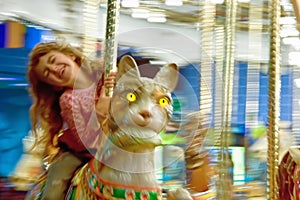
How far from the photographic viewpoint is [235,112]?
1460 mm

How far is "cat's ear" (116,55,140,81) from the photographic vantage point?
1.08m

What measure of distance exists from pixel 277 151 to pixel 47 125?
549mm

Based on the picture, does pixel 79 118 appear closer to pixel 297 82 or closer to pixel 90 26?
pixel 90 26

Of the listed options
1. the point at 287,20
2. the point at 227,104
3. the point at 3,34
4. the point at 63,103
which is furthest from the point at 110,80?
the point at 287,20

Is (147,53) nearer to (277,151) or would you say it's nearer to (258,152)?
(277,151)

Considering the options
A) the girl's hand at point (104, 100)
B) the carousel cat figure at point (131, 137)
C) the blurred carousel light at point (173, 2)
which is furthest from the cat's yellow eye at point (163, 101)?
the blurred carousel light at point (173, 2)

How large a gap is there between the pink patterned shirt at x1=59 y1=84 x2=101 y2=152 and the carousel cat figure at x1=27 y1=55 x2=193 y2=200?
0.07 metres

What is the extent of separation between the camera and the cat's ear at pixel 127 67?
108 centimetres

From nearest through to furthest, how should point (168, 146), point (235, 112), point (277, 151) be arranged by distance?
1. point (168, 146)
2. point (277, 151)
3. point (235, 112)

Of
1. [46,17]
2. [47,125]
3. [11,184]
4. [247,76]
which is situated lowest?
[11,184]

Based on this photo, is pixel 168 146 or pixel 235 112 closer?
pixel 168 146

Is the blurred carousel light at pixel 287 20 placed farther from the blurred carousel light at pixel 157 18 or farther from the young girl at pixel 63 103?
the young girl at pixel 63 103

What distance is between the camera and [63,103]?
3.98ft

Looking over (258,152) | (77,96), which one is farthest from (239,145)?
(77,96)
